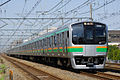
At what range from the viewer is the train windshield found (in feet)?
44.3

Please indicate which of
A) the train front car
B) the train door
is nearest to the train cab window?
the train front car

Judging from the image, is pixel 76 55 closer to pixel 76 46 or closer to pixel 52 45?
pixel 76 46

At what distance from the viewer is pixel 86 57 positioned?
13.5 metres

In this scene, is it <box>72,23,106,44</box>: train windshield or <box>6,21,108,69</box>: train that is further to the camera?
<box>72,23,106,44</box>: train windshield

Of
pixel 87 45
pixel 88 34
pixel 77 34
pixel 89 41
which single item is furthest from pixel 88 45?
pixel 77 34

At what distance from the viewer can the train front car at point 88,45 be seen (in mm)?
13359

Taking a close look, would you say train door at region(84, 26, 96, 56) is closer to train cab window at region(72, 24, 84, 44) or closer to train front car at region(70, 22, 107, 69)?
train front car at region(70, 22, 107, 69)

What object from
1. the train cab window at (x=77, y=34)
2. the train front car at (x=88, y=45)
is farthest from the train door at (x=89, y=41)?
the train cab window at (x=77, y=34)

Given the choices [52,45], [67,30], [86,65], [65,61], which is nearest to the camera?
[86,65]

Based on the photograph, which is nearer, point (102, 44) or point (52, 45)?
point (102, 44)

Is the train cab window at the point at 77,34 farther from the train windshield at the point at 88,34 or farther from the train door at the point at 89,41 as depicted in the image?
the train door at the point at 89,41

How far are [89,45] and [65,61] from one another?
112 inches

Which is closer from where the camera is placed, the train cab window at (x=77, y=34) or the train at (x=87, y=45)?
the train at (x=87, y=45)

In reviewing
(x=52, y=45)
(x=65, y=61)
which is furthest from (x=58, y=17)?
(x=65, y=61)
